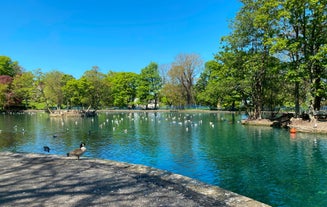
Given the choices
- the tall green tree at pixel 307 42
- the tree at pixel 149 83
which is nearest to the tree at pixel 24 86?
the tree at pixel 149 83

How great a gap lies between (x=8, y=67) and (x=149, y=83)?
55.6 meters

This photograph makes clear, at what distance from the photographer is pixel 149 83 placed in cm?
10569

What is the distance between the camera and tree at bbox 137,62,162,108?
10412cm

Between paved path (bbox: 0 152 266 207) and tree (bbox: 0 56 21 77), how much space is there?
10591cm

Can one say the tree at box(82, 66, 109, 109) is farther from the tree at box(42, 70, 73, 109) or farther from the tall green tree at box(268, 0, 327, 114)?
the tall green tree at box(268, 0, 327, 114)

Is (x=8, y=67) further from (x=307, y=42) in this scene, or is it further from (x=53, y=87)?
(x=307, y=42)

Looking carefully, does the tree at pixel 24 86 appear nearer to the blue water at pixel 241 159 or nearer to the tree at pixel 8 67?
the tree at pixel 8 67

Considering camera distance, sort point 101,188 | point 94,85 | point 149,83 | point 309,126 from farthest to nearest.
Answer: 1. point 149,83
2. point 94,85
3. point 309,126
4. point 101,188

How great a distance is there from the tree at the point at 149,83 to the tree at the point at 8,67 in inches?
1991

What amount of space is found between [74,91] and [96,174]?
225 feet

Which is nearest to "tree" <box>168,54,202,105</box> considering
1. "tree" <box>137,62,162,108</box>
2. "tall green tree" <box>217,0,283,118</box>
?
"tree" <box>137,62,162,108</box>

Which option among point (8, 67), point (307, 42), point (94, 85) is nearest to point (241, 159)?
point (307, 42)

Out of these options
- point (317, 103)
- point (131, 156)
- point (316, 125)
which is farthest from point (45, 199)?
point (317, 103)

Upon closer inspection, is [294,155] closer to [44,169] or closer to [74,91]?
[44,169]
